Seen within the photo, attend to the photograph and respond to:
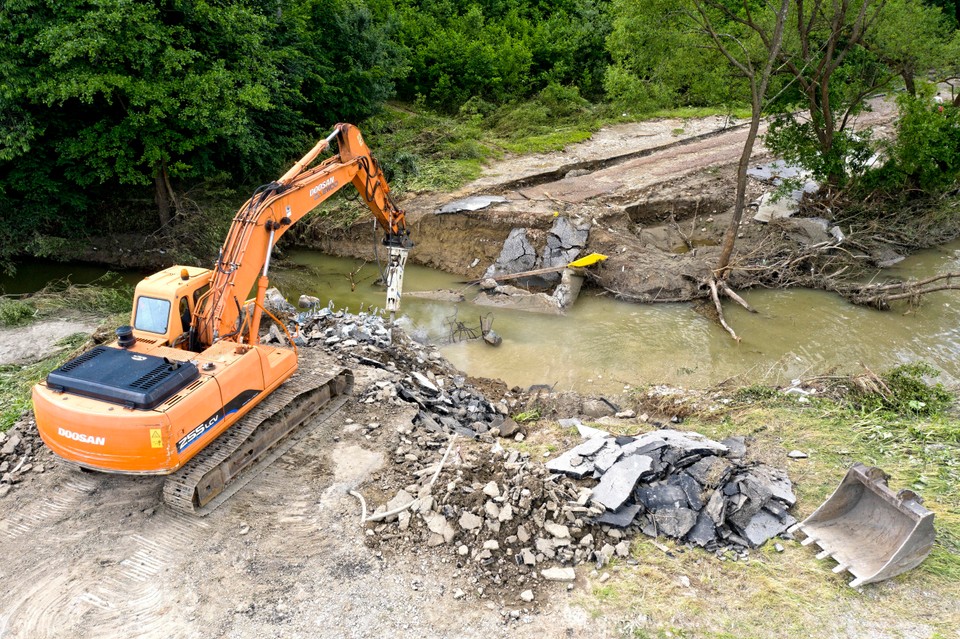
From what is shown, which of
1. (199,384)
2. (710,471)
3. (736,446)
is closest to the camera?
(199,384)

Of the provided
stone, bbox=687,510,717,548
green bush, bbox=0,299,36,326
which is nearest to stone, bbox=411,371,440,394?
stone, bbox=687,510,717,548

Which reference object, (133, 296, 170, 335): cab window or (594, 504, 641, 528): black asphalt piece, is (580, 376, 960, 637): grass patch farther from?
A: (133, 296, 170, 335): cab window

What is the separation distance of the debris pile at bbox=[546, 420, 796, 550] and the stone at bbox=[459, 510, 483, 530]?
1.15m

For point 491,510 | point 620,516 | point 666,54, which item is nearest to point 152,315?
point 491,510

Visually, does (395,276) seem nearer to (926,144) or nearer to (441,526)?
(441,526)

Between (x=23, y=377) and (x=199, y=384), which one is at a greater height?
(x=199, y=384)

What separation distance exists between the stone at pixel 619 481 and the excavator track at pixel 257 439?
3.88 m

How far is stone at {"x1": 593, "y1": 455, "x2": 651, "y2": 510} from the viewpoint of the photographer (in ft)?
21.5

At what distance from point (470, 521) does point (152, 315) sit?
4.56m

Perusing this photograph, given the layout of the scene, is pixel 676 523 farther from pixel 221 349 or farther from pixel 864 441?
pixel 221 349

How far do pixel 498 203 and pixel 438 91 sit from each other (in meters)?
10.7

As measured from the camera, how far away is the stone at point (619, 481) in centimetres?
656

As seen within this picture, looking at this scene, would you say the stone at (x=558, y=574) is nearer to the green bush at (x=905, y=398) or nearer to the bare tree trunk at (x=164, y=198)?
the green bush at (x=905, y=398)

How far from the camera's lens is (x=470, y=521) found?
6.48 m
